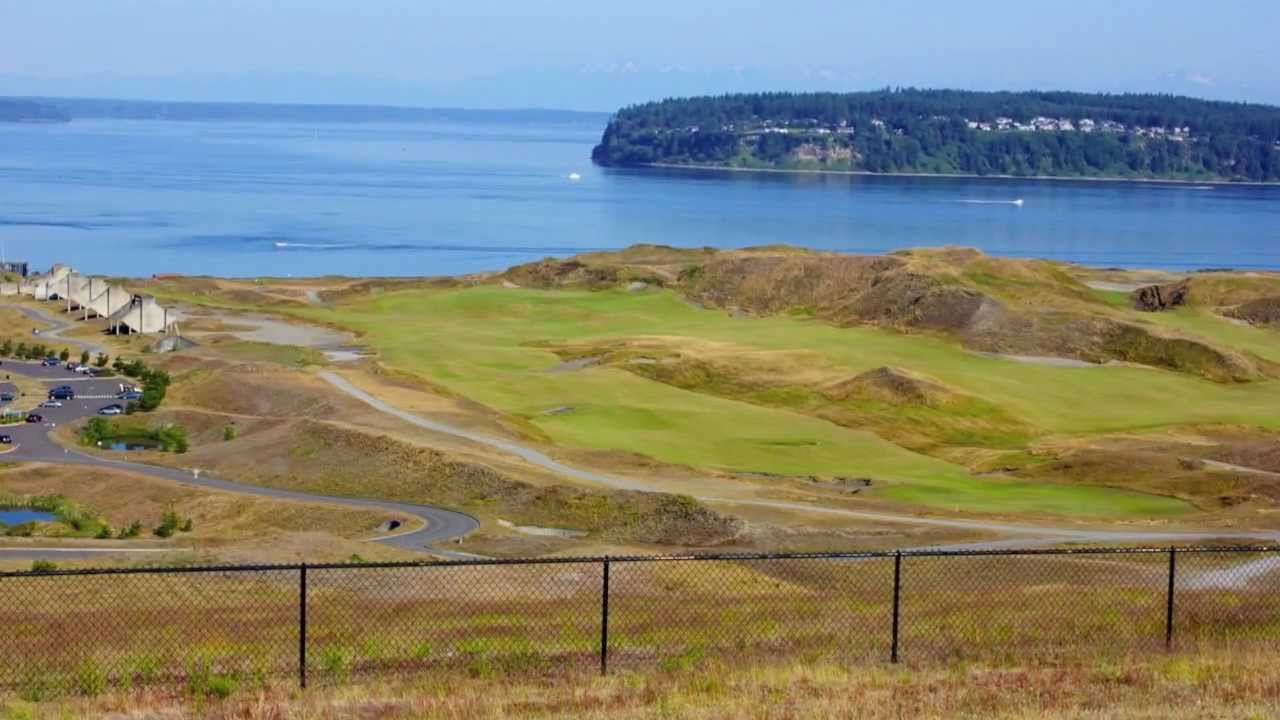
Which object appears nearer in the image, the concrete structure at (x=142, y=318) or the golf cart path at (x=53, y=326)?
the golf cart path at (x=53, y=326)

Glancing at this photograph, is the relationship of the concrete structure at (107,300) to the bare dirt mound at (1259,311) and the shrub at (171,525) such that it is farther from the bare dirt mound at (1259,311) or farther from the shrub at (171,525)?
the bare dirt mound at (1259,311)

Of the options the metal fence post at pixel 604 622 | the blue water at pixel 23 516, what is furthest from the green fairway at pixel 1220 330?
the metal fence post at pixel 604 622

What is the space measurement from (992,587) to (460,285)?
8006cm

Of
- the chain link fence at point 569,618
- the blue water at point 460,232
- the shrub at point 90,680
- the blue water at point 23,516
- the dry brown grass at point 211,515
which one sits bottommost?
the blue water at point 460,232

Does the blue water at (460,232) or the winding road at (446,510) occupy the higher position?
the winding road at (446,510)

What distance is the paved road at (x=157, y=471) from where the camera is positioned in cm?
3519

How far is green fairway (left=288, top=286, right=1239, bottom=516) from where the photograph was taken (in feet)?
155

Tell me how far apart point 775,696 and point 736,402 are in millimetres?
47458

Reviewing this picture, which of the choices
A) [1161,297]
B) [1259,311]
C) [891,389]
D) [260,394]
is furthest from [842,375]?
[1161,297]

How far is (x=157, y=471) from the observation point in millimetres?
43500

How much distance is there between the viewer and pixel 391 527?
36.1m

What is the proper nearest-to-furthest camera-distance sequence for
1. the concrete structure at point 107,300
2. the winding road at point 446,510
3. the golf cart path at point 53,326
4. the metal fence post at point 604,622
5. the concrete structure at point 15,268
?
the metal fence post at point 604,622, the winding road at point 446,510, the golf cart path at point 53,326, the concrete structure at point 107,300, the concrete structure at point 15,268

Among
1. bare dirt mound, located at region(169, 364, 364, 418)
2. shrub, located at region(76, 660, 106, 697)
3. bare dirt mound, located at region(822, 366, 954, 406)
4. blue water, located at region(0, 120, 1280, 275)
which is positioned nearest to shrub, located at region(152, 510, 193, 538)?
bare dirt mound, located at region(169, 364, 364, 418)

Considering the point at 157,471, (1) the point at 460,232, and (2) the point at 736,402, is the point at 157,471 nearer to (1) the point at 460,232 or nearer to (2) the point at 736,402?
(2) the point at 736,402
